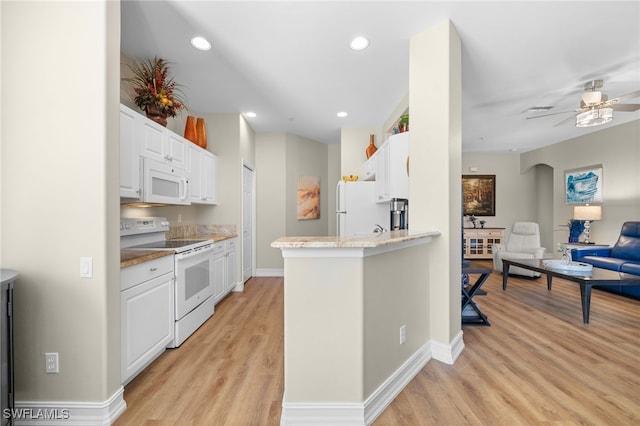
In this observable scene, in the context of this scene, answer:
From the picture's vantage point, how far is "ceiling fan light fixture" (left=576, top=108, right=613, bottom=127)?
326 centimetres

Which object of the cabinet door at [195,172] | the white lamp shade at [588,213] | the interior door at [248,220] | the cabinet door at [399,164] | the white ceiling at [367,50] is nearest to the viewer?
the white ceiling at [367,50]

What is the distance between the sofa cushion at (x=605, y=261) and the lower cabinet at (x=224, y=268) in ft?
17.6

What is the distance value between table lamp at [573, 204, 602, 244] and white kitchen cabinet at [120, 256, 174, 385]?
6.60m

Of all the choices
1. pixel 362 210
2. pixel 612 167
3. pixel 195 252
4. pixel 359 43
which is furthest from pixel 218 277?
pixel 612 167

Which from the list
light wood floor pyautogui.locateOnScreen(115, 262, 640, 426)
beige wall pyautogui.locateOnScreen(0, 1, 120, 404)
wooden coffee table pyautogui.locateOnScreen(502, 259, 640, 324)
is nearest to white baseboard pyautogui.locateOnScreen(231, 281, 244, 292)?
light wood floor pyautogui.locateOnScreen(115, 262, 640, 426)

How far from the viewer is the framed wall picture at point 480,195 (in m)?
7.39

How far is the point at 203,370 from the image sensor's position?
216cm

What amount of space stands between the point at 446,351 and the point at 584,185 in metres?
5.56

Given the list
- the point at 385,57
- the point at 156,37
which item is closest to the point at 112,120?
the point at 156,37

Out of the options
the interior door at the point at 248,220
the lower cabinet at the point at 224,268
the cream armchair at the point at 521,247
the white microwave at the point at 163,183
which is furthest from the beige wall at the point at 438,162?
the cream armchair at the point at 521,247

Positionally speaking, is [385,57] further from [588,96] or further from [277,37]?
[588,96]

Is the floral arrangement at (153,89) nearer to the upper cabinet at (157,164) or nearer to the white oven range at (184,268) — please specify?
the upper cabinet at (157,164)

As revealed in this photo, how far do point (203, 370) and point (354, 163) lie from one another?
397 centimetres

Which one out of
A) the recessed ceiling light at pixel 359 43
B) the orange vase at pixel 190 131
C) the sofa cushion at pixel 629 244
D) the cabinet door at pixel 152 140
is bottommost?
the sofa cushion at pixel 629 244
